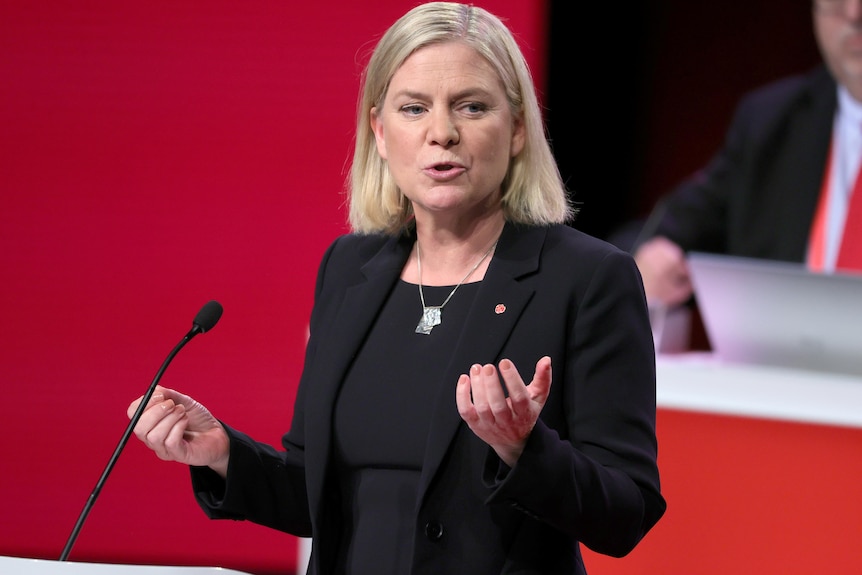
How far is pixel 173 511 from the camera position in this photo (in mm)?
3877

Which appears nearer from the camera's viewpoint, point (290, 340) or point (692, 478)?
point (692, 478)

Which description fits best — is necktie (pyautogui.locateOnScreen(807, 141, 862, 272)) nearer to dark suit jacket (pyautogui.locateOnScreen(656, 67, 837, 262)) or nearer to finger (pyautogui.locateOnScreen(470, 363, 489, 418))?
dark suit jacket (pyautogui.locateOnScreen(656, 67, 837, 262))

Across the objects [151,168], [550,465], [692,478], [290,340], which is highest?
[550,465]

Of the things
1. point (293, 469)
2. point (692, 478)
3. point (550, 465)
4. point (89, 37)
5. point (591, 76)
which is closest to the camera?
point (550, 465)

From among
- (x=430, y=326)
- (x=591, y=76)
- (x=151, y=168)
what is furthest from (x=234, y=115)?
(x=430, y=326)

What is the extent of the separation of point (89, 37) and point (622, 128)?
2.71m

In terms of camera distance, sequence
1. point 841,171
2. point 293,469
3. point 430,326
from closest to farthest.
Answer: point 430,326, point 293,469, point 841,171

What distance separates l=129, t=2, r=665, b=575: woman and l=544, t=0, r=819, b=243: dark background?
11.2 ft

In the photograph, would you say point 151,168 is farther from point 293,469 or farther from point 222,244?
point 293,469

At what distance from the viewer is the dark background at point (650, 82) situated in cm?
512

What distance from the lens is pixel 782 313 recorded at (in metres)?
3.03

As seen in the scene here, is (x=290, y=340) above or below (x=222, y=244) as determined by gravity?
below

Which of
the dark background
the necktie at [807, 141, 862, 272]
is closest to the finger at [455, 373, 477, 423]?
the necktie at [807, 141, 862, 272]

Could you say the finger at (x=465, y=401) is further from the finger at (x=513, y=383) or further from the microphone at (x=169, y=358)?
the microphone at (x=169, y=358)
